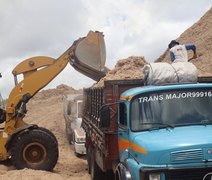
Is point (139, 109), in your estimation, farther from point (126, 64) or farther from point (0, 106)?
point (126, 64)

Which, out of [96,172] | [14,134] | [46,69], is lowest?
[96,172]

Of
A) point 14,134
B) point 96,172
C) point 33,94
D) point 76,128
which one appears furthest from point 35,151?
point 76,128

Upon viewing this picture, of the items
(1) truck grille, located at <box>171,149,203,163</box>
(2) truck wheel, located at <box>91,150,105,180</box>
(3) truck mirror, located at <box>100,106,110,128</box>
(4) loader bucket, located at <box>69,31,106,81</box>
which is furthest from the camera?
(4) loader bucket, located at <box>69,31,106,81</box>

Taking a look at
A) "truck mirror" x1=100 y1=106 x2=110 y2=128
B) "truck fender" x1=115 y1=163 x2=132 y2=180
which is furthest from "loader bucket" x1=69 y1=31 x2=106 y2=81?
"truck fender" x1=115 y1=163 x2=132 y2=180

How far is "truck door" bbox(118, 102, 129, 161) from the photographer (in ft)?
25.0

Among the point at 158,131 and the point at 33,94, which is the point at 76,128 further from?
the point at 158,131

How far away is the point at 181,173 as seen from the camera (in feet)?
20.6

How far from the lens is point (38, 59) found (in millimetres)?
14234

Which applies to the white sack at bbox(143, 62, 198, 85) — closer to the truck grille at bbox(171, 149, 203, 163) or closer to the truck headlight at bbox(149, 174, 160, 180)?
the truck grille at bbox(171, 149, 203, 163)

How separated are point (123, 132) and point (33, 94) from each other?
669cm

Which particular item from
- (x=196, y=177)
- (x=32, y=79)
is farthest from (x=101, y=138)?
(x=32, y=79)

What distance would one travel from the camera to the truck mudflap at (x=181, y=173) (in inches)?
246

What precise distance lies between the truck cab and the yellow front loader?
5.37 meters

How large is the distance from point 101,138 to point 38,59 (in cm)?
586
